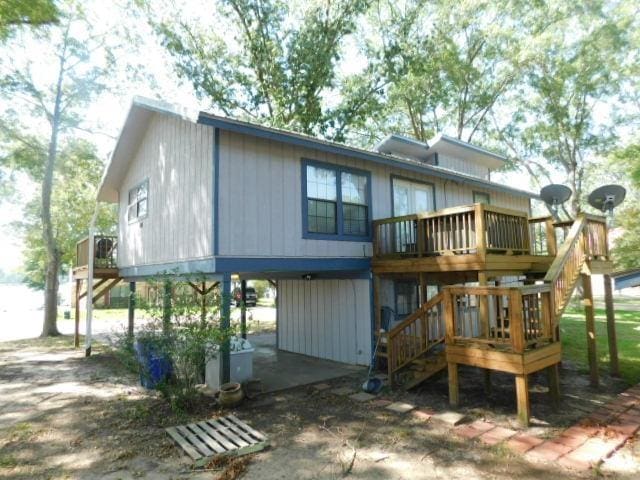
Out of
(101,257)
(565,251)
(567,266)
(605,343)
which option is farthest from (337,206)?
(605,343)

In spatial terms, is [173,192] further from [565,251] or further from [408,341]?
[565,251]

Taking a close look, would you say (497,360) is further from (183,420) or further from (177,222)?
(177,222)

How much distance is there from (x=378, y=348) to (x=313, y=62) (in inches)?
653

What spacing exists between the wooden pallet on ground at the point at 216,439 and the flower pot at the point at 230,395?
60 centimetres

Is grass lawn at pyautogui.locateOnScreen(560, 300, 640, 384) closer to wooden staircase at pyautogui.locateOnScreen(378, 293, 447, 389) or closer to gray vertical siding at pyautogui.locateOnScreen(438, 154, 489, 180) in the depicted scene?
wooden staircase at pyautogui.locateOnScreen(378, 293, 447, 389)

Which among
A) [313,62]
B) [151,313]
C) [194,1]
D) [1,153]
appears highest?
[194,1]

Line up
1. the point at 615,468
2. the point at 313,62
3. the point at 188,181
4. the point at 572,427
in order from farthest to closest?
the point at 313,62
the point at 188,181
the point at 572,427
the point at 615,468

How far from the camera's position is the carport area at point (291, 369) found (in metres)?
8.20

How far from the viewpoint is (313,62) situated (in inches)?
816

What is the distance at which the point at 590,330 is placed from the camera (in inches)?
304

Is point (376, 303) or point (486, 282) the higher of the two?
point (486, 282)

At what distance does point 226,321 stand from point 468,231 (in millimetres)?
5024

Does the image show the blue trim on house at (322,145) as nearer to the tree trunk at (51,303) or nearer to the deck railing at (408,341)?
the deck railing at (408,341)

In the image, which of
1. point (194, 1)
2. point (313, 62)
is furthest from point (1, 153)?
point (313, 62)
